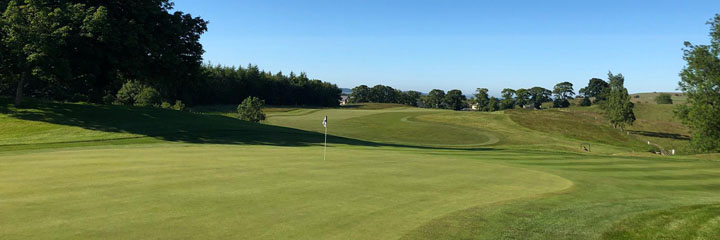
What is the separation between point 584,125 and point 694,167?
64980 mm

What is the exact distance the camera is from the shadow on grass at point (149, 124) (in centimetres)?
3412

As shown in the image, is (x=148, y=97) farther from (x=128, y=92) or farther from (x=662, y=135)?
(x=662, y=135)

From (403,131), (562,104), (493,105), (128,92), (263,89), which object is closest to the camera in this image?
(403,131)

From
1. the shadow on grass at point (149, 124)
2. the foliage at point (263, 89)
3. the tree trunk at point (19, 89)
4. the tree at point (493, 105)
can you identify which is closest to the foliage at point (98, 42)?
the tree trunk at point (19, 89)

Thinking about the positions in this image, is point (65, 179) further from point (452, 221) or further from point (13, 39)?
point (13, 39)

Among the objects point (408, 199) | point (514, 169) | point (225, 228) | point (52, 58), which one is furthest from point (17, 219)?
point (52, 58)

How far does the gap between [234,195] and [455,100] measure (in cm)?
18456

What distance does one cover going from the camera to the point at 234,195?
10945 mm

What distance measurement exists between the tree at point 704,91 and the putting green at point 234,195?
1709 inches

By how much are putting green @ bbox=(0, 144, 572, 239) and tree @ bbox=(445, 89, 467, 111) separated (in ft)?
567

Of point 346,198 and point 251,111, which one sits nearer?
point 346,198

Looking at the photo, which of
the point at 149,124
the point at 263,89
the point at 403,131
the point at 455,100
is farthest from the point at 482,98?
the point at 149,124

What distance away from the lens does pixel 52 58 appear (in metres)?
33.0

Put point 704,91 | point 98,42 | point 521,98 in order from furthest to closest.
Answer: point 521,98
point 704,91
point 98,42
